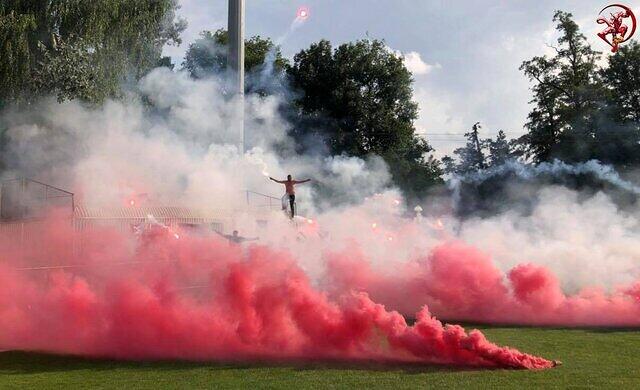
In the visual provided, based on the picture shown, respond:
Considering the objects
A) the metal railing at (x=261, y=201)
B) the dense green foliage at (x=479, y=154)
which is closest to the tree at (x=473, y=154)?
the dense green foliage at (x=479, y=154)

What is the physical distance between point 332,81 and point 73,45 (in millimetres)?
23739

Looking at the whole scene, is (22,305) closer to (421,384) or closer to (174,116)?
(421,384)

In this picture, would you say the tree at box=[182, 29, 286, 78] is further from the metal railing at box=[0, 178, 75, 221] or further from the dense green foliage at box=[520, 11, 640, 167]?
the dense green foliage at box=[520, 11, 640, 167]

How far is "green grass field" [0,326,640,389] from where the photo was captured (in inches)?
427

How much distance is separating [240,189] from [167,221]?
3.39 m

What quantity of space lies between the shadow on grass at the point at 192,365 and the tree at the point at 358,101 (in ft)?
106

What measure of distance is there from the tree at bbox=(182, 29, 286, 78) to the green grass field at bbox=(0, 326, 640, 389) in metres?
19.4

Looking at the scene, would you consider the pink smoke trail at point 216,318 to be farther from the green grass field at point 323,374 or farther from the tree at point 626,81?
the tree at point 626,81

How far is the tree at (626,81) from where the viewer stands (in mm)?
47281

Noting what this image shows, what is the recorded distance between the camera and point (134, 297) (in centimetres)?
1487

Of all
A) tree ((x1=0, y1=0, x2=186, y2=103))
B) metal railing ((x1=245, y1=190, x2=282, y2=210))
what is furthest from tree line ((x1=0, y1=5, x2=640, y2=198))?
metal railing ((x1=245, y1=190, x2=282, y2=210))

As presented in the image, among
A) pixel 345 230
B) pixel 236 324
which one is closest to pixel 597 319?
pixel 236 324

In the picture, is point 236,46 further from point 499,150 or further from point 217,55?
point 499,150

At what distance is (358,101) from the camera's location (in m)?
47.3
